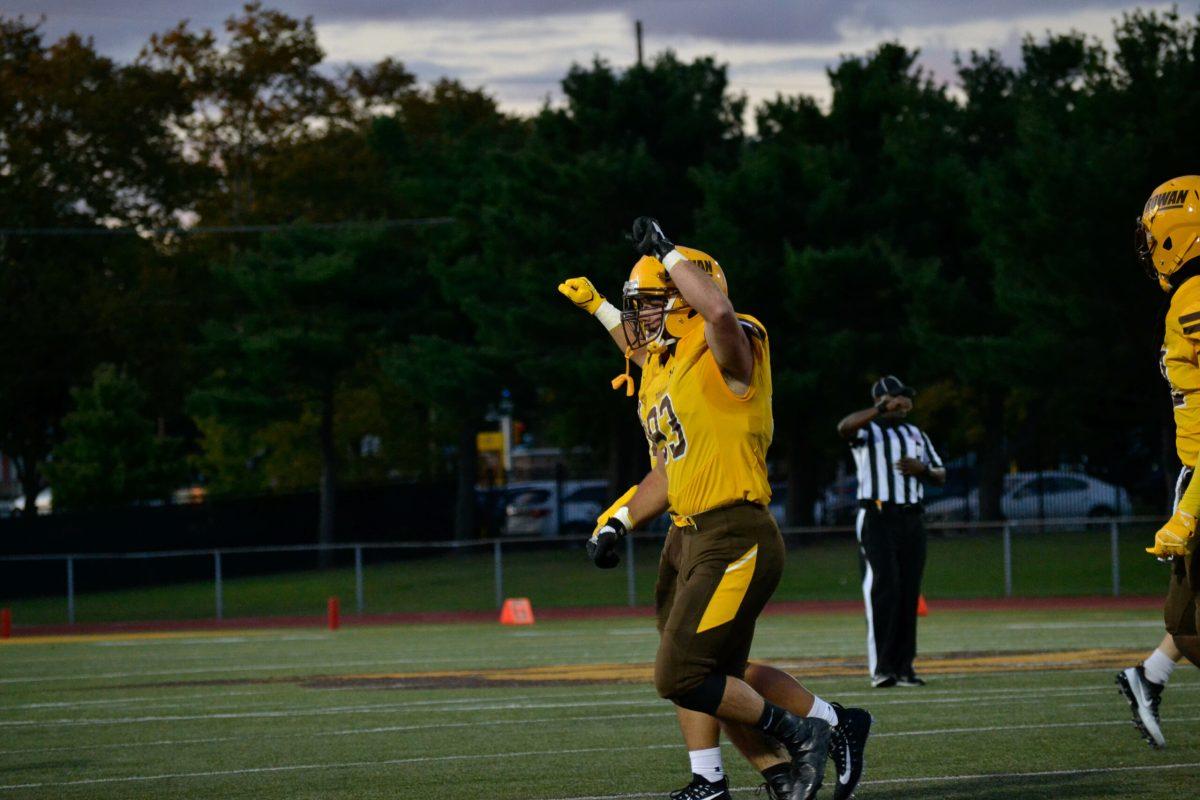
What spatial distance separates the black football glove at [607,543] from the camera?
679 cm

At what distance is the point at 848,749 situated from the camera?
7008 mm

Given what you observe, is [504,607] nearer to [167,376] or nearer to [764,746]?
[764,746]

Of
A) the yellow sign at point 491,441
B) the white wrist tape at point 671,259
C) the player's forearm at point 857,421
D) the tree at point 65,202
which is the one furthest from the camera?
the yellow sign at point 491,441

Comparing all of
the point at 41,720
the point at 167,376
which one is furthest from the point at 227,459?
the point at 41,720

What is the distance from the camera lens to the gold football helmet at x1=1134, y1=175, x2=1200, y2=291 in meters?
7.18

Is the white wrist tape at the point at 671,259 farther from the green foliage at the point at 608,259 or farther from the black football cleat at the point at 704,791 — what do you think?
the green foliage at the point at 608,259

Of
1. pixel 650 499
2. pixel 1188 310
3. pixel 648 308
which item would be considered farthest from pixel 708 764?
pixel 1188 310

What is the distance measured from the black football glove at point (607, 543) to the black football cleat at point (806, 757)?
94 centimetres

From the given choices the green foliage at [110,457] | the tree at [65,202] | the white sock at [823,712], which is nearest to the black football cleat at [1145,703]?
the white sock at [823,712]

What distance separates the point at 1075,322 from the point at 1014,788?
75.6 feet

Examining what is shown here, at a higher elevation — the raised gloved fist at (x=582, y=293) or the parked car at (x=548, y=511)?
the raised gloved fist at (x=582, y=293)

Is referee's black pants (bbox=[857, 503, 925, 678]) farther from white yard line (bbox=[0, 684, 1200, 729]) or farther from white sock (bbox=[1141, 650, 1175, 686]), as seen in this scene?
white sock (bbox=[1141, 650, 1175, 686])

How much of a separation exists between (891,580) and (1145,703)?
394 centimetres

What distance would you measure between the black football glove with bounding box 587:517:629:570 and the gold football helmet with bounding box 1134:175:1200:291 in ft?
8.04
